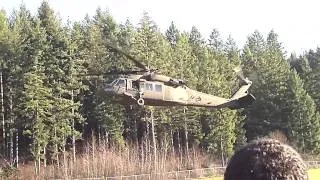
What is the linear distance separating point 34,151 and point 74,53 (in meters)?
11.4

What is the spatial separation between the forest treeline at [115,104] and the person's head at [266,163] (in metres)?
47.9

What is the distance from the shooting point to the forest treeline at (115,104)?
5459 centimetres

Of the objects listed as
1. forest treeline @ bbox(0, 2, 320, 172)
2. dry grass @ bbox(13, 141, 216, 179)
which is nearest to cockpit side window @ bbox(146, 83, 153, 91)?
dry grass @ bbox(13, 141, 216, 179)

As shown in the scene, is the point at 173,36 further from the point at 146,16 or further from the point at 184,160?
the point at 184,160

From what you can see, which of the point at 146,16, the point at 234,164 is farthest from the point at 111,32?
the point at 234,164

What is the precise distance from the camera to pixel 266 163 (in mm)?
2068

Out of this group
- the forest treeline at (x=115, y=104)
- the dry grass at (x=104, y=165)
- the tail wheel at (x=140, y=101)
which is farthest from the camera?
the forest treeline at (x=115, y=104)

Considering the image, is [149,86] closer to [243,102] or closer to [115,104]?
[243,102]

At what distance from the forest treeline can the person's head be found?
157ft

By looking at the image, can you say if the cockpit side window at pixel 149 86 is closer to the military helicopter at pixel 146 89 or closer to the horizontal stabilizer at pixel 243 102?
the military helicopter at pixel 146 89

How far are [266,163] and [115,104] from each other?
56.1 metres

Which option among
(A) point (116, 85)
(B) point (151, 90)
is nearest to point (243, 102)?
(B) point (151, 90)

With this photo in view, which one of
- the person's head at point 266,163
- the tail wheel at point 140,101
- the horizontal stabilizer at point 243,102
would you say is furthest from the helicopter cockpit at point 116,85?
the person's head at point 266,163

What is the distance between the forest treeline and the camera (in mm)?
54594
